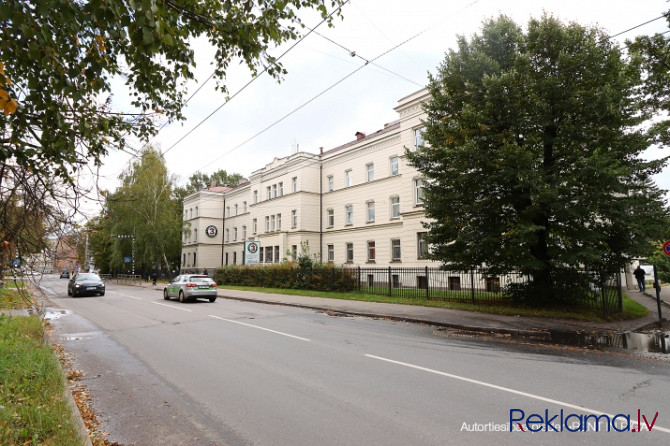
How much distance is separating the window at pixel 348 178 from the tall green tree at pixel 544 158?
21582 mm

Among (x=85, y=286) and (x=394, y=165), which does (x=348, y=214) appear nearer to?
(x=394, y=165)

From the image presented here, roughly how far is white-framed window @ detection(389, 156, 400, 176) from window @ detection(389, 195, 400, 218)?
6.78 ft

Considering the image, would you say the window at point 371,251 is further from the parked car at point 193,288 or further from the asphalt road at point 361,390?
the asphalt road at point 361,390

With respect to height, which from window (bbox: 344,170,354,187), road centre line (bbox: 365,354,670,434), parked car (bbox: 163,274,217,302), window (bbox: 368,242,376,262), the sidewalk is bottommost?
the sidewalk

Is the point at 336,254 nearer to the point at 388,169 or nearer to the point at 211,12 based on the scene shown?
the point at 388,169

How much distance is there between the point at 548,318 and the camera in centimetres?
1294

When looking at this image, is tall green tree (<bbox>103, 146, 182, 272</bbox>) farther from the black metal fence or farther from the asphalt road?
the asphalt road

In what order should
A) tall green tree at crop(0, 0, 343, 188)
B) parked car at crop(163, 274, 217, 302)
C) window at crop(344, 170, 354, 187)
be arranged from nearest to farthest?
tall green tree at crop(0, 0, 343, 188), parked car at crop(163, 274, 217, 302), window at crop(344, 170, 354, 187)

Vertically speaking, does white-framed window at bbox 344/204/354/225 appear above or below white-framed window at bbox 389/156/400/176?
below

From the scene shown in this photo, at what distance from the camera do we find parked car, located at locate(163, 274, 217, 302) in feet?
67.2

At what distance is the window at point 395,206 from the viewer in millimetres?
31984

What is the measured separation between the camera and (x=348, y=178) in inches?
1469

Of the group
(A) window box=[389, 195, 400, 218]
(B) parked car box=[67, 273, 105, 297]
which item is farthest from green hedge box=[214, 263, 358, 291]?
(B) parked car box=[67, 273, 105, 297]

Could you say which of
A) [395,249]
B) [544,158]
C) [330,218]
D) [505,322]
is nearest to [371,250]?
[395,249]
